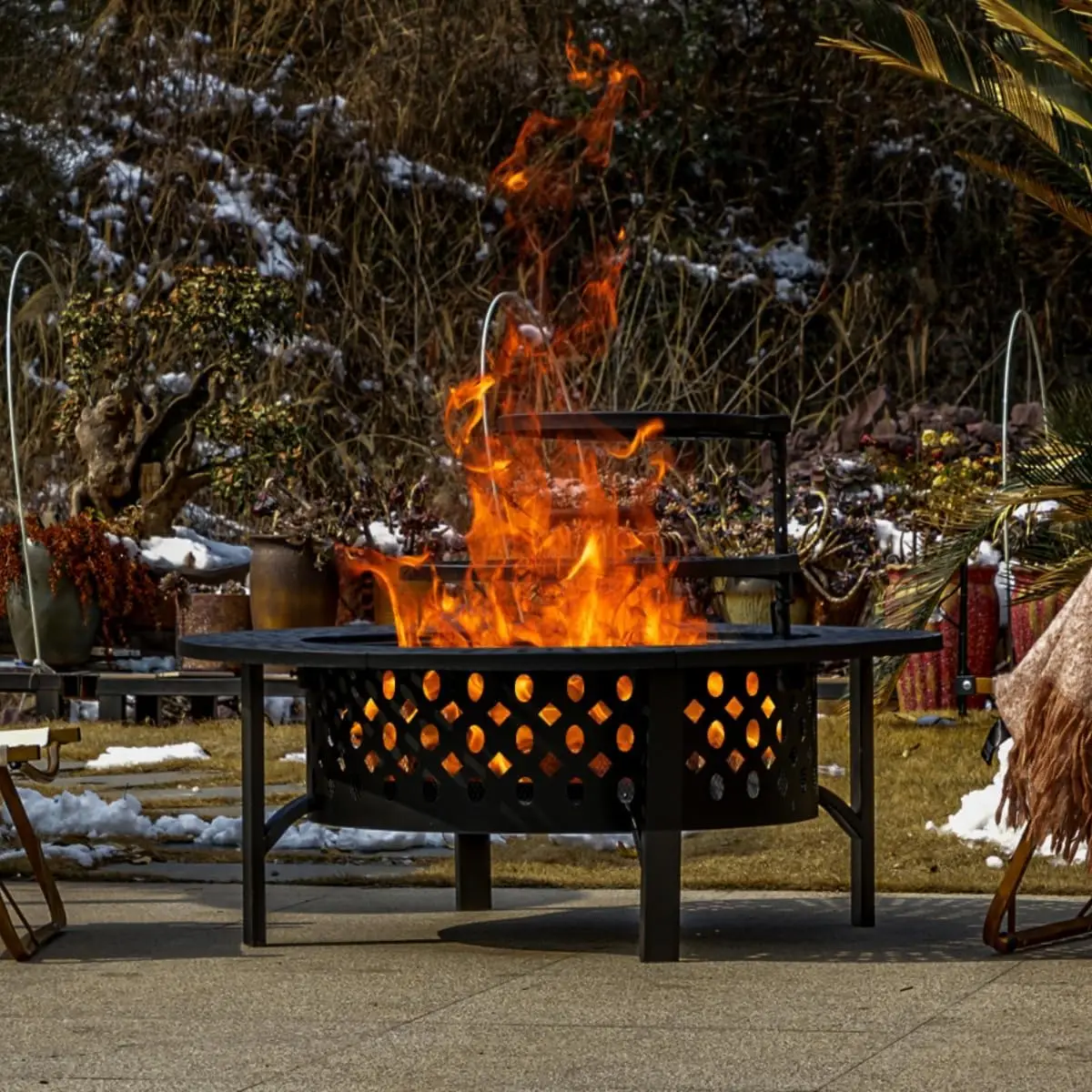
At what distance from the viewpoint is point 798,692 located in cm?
592

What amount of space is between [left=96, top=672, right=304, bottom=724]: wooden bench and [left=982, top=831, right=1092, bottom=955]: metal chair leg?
6061 mm

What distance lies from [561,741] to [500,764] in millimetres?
167

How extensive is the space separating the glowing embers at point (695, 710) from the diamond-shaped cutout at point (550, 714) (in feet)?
1.09

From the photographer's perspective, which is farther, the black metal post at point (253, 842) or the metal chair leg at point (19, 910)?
the black metal post at point (253, 842)

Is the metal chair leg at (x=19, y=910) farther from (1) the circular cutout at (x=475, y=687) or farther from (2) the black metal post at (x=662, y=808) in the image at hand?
(2) the black metal post at (x=662, y=808)

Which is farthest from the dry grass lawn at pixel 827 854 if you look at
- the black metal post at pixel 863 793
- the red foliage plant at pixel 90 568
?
the red foliage plant at pixel 90 568

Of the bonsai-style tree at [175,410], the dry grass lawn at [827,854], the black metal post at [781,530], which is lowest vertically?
the dry grass lawn at [827,854]

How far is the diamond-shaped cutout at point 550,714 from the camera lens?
561 centimetres

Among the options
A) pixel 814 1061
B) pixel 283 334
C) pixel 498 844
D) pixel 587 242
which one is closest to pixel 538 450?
pixel 498 844

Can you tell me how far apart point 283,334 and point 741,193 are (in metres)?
4.62

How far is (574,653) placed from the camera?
5293 mm

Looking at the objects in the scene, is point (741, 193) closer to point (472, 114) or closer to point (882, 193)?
point (882, 193)

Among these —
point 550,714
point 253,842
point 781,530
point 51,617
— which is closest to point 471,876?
point 253,842

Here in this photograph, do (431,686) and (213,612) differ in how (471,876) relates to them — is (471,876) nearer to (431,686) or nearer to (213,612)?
(431,686)
